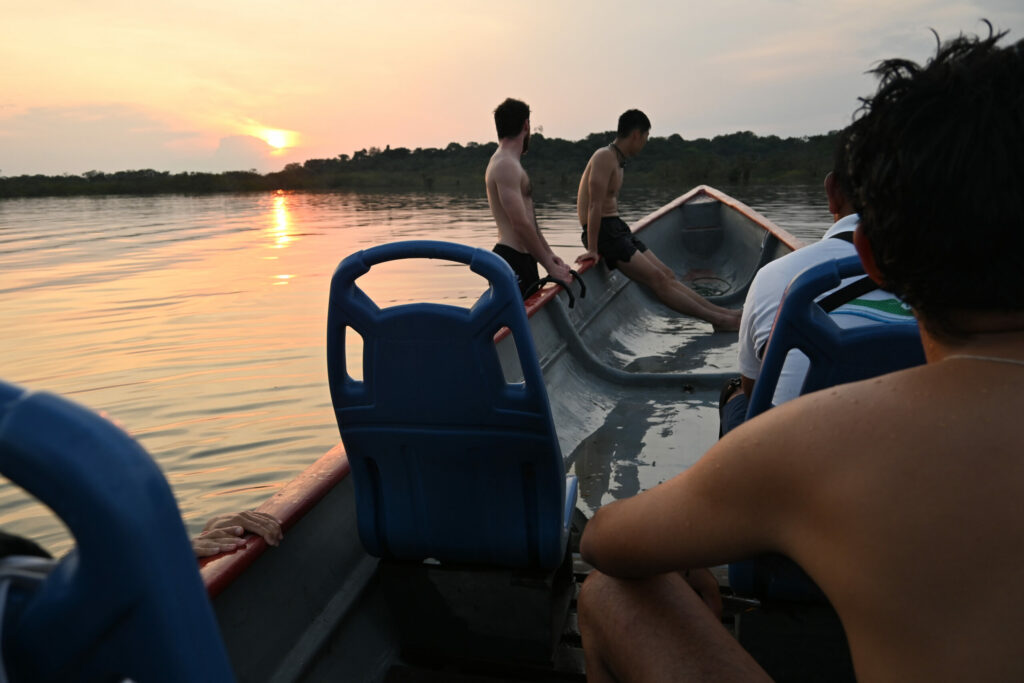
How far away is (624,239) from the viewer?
6887mm

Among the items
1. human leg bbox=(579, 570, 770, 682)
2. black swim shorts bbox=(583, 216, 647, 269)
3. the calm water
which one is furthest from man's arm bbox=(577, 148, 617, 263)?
human leg bbox=(579, 570, 770, 682)

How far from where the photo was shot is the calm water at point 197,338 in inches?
196

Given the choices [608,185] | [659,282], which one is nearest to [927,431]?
[659,282]

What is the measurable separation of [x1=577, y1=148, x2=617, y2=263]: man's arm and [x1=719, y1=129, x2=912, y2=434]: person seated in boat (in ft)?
13.8

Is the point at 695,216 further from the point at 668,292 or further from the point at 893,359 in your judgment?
the point at 893,359

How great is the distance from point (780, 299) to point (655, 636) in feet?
3.78

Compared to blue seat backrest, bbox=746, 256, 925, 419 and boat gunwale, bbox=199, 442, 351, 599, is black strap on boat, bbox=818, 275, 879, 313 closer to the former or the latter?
blue seat backrest, bbox=746, 256, 925, 419

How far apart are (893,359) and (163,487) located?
1.48 metres

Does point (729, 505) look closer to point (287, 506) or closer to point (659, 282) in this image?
point (287, 506)

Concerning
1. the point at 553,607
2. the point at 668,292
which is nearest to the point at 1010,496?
the point at 553,607

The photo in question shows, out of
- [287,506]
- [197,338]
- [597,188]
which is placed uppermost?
[597,188]

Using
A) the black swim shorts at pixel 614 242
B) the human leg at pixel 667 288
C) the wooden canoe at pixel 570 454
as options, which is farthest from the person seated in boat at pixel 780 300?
the black swim shorts at pixel 614 242

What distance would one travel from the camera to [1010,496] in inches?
29.6

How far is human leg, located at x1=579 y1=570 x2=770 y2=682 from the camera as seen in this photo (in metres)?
1.19
